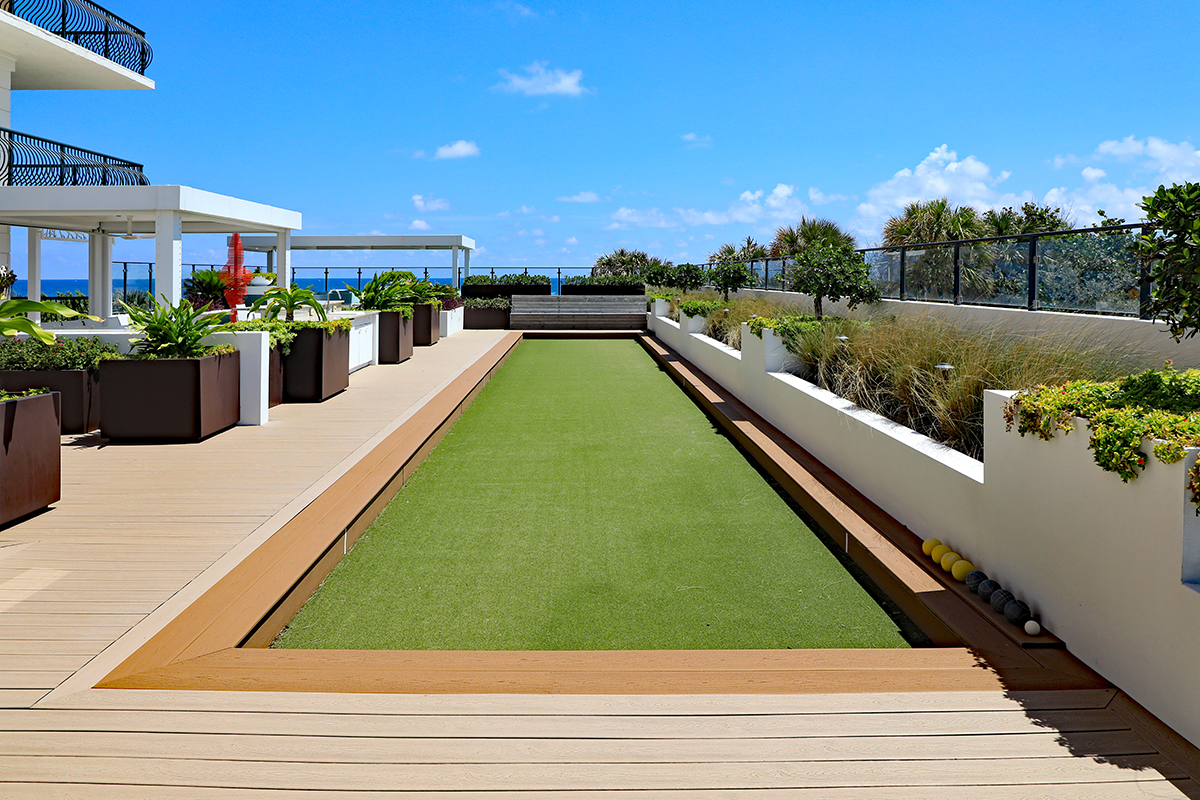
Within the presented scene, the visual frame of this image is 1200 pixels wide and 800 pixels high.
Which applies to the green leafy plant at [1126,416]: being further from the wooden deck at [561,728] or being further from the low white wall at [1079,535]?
the wooden deck at [561,728]

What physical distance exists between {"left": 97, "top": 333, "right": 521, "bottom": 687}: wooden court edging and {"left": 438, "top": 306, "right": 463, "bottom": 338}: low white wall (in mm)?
11717

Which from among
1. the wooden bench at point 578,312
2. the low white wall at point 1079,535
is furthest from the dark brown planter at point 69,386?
the wooden bench at point 578,312

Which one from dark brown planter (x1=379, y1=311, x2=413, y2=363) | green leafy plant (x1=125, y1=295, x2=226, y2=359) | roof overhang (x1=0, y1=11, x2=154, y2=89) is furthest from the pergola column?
green leafy plant (x1=125, y1=295, x2=226, y2=359)

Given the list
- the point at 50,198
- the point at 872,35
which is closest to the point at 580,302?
the point at 872,35

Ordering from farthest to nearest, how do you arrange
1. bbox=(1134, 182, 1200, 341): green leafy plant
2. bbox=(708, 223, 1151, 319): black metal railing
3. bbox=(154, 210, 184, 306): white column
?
bbox=(154, 210, 184, 306): white column, bbox=(708, 223, 1151, 319): black metal railing, bbox=(1134, 182, 1200, 341): green leafy plant

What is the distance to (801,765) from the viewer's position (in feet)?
7.11

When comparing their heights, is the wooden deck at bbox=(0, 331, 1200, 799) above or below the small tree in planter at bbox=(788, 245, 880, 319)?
below

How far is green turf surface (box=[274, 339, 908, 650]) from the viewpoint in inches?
131

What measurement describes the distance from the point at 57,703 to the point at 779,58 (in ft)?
64.9

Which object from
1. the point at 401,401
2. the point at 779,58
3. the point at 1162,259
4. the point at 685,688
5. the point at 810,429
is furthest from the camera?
the point at 779,58

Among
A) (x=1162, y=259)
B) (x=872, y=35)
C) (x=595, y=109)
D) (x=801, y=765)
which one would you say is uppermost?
(x=595, y=109)

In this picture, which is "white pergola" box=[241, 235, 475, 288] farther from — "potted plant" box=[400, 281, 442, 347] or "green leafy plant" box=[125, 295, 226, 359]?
"green leafy plant" box=[125, 295, 226, 359]

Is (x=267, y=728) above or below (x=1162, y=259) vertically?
below

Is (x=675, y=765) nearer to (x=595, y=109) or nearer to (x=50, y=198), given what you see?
(x=50, y=198)
